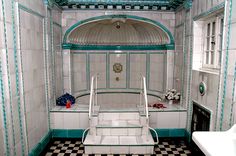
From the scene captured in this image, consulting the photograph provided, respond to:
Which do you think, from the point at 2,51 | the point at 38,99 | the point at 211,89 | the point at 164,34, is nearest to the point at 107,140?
the point at 38,99

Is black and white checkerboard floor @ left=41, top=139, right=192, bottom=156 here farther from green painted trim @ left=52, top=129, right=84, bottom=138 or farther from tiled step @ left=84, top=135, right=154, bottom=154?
tiled step @ left=84, top=135, right=154, bottom=154

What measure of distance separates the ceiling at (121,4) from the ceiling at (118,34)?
1.73 ft

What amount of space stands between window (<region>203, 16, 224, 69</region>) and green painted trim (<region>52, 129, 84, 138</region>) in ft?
10.1

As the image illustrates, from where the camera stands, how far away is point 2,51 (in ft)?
8.35

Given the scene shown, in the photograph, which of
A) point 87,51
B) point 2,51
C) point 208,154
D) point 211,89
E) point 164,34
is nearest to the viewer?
point 208,154

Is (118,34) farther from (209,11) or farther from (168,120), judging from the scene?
(209,11)

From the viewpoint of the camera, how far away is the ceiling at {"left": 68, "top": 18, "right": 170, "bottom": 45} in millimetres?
5696

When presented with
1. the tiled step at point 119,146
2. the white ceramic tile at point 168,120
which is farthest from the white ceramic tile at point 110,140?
the white ceramic tile at point 168,120

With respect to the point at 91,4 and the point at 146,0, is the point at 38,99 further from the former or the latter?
the point at 146,0

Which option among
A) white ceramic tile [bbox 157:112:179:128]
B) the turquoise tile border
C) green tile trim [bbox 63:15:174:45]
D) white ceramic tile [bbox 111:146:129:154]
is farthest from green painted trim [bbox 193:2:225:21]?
white ceramic tile [bbox 111:146:129:154]

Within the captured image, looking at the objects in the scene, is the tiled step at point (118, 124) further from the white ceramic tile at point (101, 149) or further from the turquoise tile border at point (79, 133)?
the turquoise tile border at point (79, 133)

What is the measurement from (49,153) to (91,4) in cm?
360

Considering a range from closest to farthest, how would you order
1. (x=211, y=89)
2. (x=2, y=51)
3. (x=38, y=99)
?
(x=2, y=51)
(x=211, y=89)
(x=38, y=99)

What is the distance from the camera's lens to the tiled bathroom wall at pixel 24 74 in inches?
102
